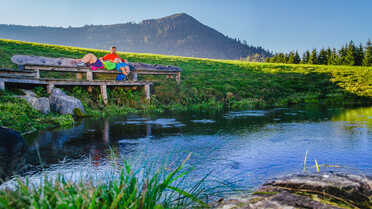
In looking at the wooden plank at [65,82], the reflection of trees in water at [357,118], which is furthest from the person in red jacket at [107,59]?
the reflection of trees in water at [357,118]

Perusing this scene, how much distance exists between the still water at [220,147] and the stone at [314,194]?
36 centimetres

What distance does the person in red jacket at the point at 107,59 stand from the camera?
48.0 feet

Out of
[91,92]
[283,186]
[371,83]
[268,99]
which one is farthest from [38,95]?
[371,83]

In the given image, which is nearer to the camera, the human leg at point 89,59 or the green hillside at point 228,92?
the human leg at point 89,59

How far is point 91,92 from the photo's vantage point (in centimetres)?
1460

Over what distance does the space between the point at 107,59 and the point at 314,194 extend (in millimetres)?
14429

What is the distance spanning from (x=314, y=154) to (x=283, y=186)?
2443mm

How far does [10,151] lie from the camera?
3.61 m

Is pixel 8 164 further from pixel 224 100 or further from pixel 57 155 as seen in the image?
pixel 224 100

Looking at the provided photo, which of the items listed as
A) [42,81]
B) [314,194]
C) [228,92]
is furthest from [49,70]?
[314,194]

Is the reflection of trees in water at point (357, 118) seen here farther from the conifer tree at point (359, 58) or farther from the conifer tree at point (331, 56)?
the conifer tree at point (359, 58)

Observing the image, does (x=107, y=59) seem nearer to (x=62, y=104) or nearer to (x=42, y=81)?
(x=42, y=81)

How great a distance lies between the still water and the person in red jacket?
248 inches

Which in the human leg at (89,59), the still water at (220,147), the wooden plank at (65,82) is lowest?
the still water at (220,147)
